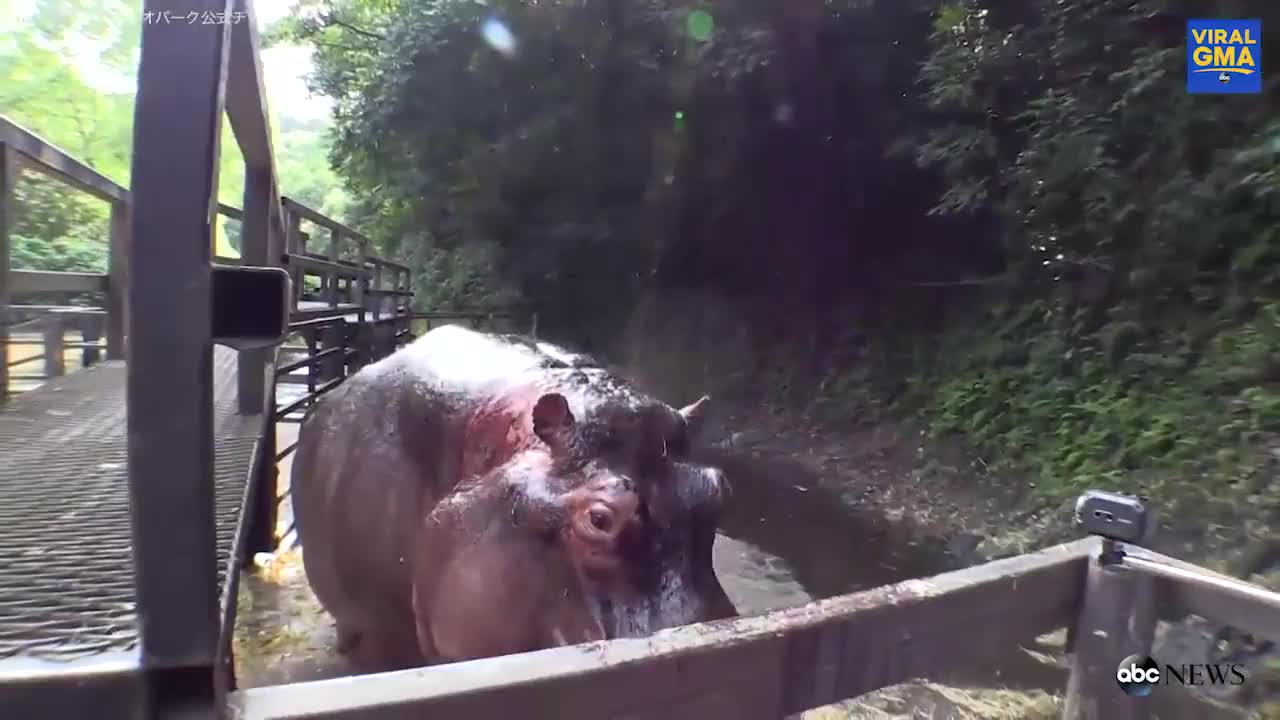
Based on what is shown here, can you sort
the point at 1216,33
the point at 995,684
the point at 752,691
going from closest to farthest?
the point at 752,691, the point at 995,684, the point at 1216,33

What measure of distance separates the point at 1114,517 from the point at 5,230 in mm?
3988

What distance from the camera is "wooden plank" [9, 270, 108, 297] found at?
3912mm

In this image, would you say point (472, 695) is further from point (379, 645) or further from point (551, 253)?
point (551, 253)

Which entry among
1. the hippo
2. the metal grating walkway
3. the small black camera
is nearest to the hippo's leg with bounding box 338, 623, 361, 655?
the hippo

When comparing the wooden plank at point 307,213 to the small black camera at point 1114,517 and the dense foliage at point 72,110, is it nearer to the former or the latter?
the dense foliage at point 72,110

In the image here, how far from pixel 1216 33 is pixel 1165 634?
4.83 meters

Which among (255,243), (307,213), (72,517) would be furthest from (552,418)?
(307,213)

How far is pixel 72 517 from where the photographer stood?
7.41 ft

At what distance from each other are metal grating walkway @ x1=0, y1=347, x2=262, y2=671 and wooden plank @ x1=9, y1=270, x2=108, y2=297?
0.51 metres

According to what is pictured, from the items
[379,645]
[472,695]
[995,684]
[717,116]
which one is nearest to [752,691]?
[472,695]

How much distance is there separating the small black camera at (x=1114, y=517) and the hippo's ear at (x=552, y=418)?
1.39 m

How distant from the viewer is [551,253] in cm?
1481

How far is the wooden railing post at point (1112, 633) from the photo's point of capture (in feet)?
6.10

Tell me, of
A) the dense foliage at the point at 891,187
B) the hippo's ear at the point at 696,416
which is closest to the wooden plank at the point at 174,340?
the hippo's ear at the point at 696,416
